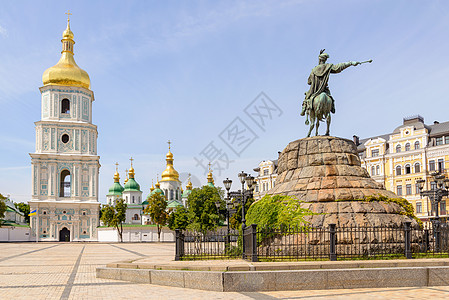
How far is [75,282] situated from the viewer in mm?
12180

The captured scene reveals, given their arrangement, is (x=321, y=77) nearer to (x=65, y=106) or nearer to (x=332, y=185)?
(x=332, y=185)

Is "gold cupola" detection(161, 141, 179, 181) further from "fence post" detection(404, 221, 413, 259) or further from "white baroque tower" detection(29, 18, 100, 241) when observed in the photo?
"fence post" detection(404, 221, 413, 259)

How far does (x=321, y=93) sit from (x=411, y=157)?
37.9 metres

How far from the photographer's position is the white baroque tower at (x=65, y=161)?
64000 mm

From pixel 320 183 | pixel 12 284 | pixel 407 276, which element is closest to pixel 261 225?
pixel 320 183

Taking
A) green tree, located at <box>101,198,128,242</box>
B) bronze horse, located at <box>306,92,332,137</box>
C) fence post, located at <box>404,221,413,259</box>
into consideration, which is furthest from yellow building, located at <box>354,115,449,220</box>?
fence post, located at <box>404,221,413,259</box>

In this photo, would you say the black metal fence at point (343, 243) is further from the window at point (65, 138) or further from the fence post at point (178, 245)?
the window at point (65, 138)

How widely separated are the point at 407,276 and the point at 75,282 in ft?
26.6

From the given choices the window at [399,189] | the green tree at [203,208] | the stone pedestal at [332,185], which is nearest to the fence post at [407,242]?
the stone pedestal at [332,185]

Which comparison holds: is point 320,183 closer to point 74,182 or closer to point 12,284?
point 12,284

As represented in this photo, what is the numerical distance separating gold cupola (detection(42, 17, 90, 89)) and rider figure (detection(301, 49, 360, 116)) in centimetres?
5711

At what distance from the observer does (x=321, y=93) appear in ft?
56.9

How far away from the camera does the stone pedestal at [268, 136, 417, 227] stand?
14.1m

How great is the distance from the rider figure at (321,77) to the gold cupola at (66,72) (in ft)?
187
